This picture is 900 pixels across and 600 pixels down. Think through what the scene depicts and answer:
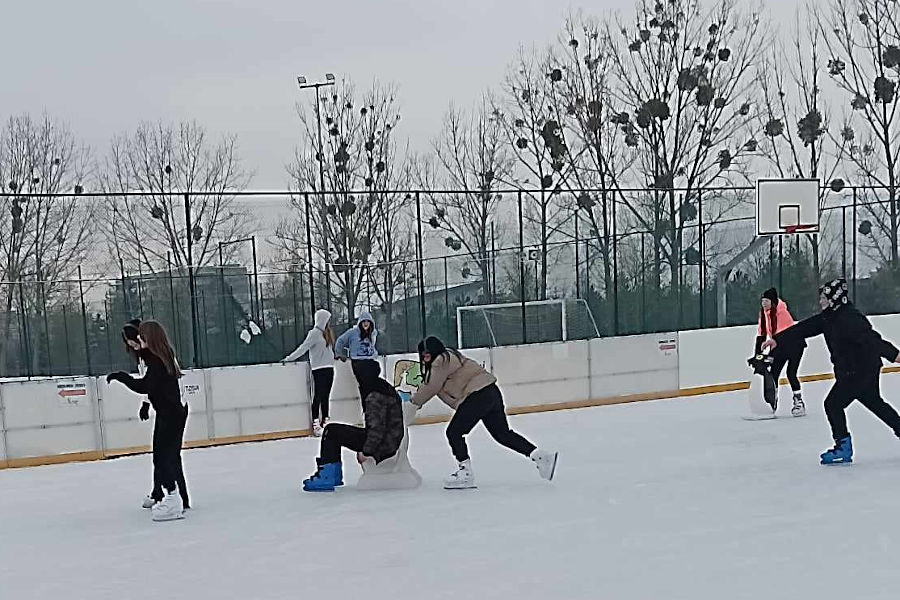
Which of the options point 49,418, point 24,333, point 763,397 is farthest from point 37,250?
point 763,397

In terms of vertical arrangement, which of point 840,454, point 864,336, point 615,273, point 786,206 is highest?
point 786,206

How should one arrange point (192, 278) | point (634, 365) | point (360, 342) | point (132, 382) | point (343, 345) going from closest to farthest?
point (132, 382) < point (360, 342) < point (343, 345) < point (634, 365) < point (192, 278)

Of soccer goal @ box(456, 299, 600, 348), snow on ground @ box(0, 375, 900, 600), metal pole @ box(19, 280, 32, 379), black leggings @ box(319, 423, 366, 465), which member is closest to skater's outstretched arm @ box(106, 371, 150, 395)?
snow on ground @ box(0, 375, 900, 600)

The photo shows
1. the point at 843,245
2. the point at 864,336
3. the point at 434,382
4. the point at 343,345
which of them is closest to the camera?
the point at 434,382

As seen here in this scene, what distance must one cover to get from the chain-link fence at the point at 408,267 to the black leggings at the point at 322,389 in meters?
2.54

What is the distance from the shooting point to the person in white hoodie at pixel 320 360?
769cm

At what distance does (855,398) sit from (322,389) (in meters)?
4.25

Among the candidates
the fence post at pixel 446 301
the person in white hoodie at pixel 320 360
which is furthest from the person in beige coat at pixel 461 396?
the fence post at pixel 446 301

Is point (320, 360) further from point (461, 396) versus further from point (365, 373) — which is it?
point (461, 396)

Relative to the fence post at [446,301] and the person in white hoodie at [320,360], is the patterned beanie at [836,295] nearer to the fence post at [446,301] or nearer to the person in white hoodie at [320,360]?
the person in white hoodie at [320,360]

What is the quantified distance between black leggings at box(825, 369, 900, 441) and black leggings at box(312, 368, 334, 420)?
159 inches

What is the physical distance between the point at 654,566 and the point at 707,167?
15.8 meters

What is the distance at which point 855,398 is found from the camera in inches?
218

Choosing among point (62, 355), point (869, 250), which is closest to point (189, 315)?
point (62, 355)
